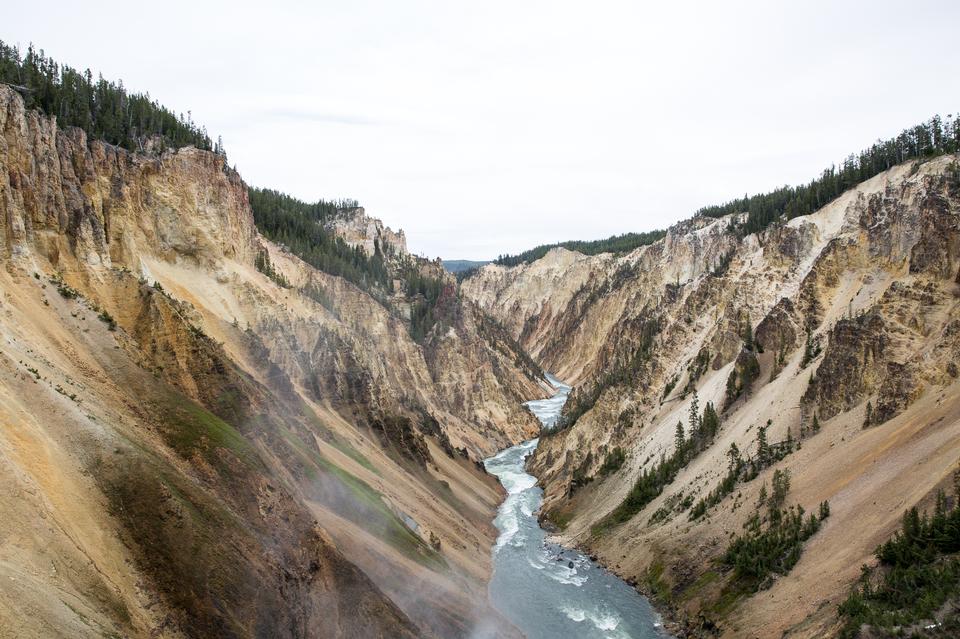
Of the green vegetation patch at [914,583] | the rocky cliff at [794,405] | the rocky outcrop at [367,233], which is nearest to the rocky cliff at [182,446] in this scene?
the rocky cliff at [794,405]

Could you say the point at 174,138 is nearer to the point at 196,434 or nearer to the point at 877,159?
the point at 196,434

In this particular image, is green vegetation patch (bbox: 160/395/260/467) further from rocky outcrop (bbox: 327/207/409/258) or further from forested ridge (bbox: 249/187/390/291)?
rocky outcrop (bbox: 327/207/409/258)

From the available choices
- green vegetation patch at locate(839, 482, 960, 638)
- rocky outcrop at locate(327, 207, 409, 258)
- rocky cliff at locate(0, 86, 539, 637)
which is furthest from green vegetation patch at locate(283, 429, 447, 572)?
rocky outcrop at locate(327, 207, 409, 258)

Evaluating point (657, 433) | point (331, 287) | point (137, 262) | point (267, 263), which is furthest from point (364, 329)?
point (137, 262)

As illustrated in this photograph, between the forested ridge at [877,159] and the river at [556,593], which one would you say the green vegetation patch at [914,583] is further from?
the forested ridge at [877,159]

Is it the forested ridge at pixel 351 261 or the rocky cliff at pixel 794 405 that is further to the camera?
the forested ridge at pixel 351 261

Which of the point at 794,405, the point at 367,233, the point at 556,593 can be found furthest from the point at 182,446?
the point at 367,233

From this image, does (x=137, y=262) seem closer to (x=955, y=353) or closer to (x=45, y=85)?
(x=45, y=85)
